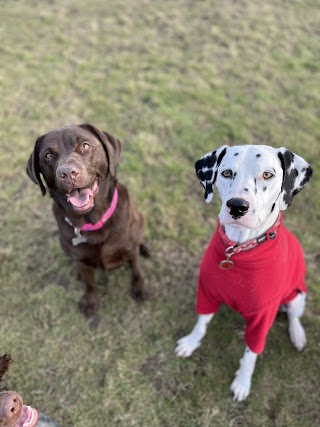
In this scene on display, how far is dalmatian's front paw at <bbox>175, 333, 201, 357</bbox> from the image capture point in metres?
3.40

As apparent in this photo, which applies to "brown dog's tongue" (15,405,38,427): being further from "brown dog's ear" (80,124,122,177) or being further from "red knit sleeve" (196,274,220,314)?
"brown dog's ear" (80,124,122,177)

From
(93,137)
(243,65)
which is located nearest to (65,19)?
(243,65)

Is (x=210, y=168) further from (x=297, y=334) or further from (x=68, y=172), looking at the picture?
(x=297, y=334)

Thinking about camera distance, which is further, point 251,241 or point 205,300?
point 205,300

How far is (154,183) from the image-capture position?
4.65m

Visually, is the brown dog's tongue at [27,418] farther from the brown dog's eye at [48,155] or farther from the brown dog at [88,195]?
the brown dog's eye at [48,155]

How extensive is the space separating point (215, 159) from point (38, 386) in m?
2.44

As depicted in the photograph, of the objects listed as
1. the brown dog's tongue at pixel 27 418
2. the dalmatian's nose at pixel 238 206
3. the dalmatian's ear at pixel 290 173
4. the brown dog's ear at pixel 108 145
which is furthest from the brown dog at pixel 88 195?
the dalmatian's ear at pixel 290 173

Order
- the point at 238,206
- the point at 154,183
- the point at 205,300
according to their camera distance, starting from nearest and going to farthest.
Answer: the point at 238,206 → the point at 205,300 → the point at 154,183

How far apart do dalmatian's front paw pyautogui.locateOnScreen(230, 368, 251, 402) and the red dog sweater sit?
1.30 ft

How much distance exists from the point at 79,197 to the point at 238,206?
1180 mm

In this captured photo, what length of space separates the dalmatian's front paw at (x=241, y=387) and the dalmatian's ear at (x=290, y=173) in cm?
156

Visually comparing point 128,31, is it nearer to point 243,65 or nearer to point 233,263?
point 243,65

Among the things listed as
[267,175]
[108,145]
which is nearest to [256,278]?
[267,175]
